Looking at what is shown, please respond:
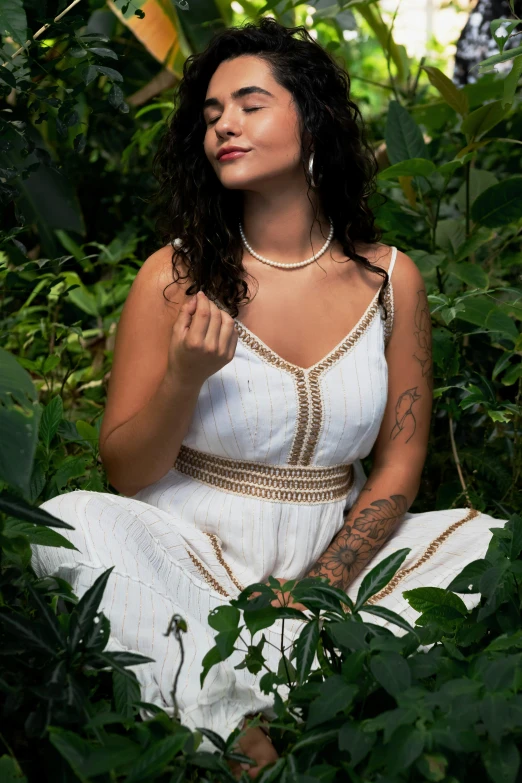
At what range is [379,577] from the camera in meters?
1.41

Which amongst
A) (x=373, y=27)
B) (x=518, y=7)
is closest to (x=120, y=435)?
(x=373, y=27)

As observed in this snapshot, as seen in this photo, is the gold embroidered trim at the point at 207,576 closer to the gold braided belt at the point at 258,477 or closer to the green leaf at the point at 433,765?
the gold braided belt at the point at 258,477

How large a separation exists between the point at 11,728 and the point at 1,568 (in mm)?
219

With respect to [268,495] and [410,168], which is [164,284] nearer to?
[268,495]

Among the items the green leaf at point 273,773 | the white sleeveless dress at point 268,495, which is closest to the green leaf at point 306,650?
the green leaf at point 273,773

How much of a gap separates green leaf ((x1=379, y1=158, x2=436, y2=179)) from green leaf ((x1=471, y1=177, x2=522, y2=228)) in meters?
0.20

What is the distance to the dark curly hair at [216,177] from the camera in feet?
6.88

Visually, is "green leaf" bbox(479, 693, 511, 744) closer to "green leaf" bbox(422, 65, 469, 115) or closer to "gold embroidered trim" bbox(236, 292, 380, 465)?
"gold embroidered trim" bbox(236, 292, 380, 465)

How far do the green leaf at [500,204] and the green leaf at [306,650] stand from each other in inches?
58.4

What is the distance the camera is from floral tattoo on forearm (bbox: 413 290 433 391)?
2.24m

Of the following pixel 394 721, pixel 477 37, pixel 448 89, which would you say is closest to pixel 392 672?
pixel 394 721

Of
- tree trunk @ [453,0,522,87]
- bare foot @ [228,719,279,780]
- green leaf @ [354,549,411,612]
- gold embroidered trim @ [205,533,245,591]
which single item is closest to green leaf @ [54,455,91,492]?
gold embroidered trim @ [205,533,245,591]

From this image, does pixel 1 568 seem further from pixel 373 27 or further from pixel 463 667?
pixel 373 27

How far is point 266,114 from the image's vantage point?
202 centimetres
